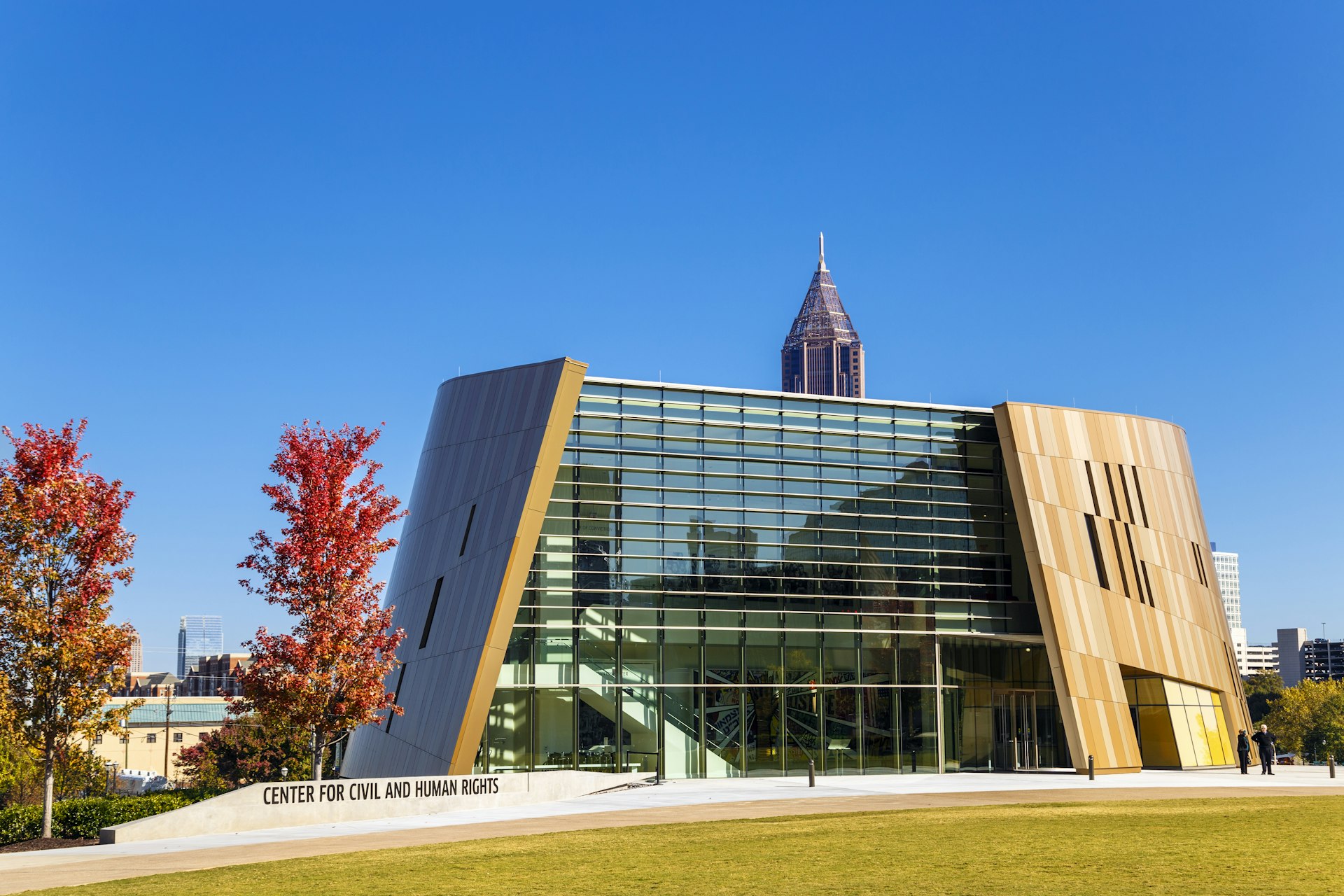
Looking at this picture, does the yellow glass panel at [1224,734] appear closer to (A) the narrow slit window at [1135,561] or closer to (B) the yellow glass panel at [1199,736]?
(B) the yellow glass panel at [1199,736]

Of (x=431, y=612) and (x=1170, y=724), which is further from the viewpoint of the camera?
(x=1170, y=724)

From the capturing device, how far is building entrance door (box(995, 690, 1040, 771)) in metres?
43.4

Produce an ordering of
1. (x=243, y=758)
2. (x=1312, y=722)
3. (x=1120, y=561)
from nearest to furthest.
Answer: (x=1120, y=561), (x=243, y=758), (x=1312, y=722)

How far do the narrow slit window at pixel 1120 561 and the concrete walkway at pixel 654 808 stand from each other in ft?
20.7

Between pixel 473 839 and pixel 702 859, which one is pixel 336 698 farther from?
pixel 702 859

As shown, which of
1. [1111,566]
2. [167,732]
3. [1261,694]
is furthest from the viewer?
[1261,694]

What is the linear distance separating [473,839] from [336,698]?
20.1 ft

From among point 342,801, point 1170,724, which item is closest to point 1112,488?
point 1170,724

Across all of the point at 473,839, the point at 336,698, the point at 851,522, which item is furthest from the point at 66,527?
the point at 851,522

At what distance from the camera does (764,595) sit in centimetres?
4100

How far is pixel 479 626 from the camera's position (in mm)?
37250

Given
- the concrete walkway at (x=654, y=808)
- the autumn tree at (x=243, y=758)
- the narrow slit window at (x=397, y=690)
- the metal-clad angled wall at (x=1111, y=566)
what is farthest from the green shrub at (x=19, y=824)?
the autumn tree at (x=243, y=758)

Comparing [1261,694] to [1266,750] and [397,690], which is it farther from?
[397,690]

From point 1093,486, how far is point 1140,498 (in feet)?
8.50
